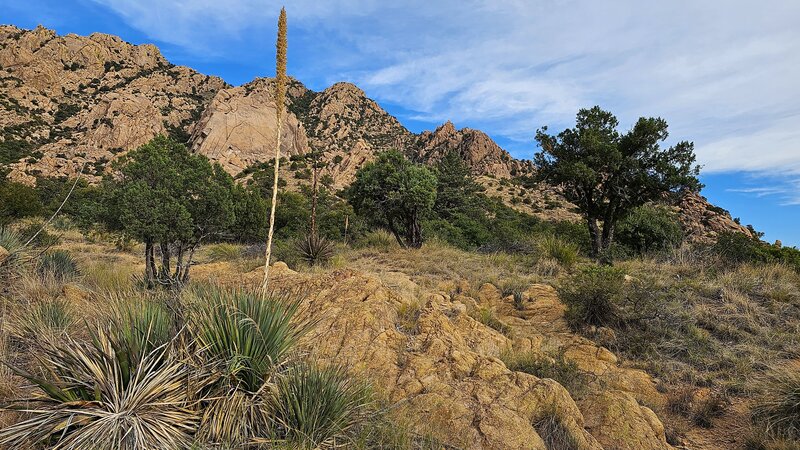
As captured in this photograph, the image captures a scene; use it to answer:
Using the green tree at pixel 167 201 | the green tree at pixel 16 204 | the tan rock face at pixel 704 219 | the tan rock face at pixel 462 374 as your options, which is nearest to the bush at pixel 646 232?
the tan rock face at pixel 462 374

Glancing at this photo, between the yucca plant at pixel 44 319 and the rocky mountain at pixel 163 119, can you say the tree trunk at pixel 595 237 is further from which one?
the rocky mountain at pixel 163 119

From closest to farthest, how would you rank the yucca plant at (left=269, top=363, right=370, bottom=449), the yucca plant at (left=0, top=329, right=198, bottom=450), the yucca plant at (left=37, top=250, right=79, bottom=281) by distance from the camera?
1. the yucca plant at (left=0, top=329, right=198, bottom=450)
2. the yucca plant at (left=269, top=363, right=370, bottom=449)
3. the yucca plant at (left=37, top=250, right=79, bottom=281)

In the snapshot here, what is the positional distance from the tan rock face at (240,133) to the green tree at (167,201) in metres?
50.8

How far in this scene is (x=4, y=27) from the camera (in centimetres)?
7019

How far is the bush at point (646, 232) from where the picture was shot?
53.6ft

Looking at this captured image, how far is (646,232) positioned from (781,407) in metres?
13.8

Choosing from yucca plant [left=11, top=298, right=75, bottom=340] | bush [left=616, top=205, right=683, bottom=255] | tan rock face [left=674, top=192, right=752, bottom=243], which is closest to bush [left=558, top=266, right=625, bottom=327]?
yucca plant [left=11, top=298, right=75, bottom=340]

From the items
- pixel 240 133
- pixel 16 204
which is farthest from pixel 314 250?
pixel 240 133

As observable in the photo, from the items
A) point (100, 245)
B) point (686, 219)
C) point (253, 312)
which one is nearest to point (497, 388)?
point (253, 312)

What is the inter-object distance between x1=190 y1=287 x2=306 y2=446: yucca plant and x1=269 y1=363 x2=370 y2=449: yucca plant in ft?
0.39

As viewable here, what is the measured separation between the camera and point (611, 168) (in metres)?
15.8

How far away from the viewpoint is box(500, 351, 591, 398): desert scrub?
A: 5.17 meters

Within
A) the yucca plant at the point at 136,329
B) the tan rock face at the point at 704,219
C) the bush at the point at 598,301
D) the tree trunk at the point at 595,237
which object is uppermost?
the tan rock face at the point at 704,219

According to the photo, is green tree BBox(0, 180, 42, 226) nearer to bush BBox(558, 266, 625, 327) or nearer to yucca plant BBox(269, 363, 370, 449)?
yucca plant BBox(269, 363, 370, 449)
